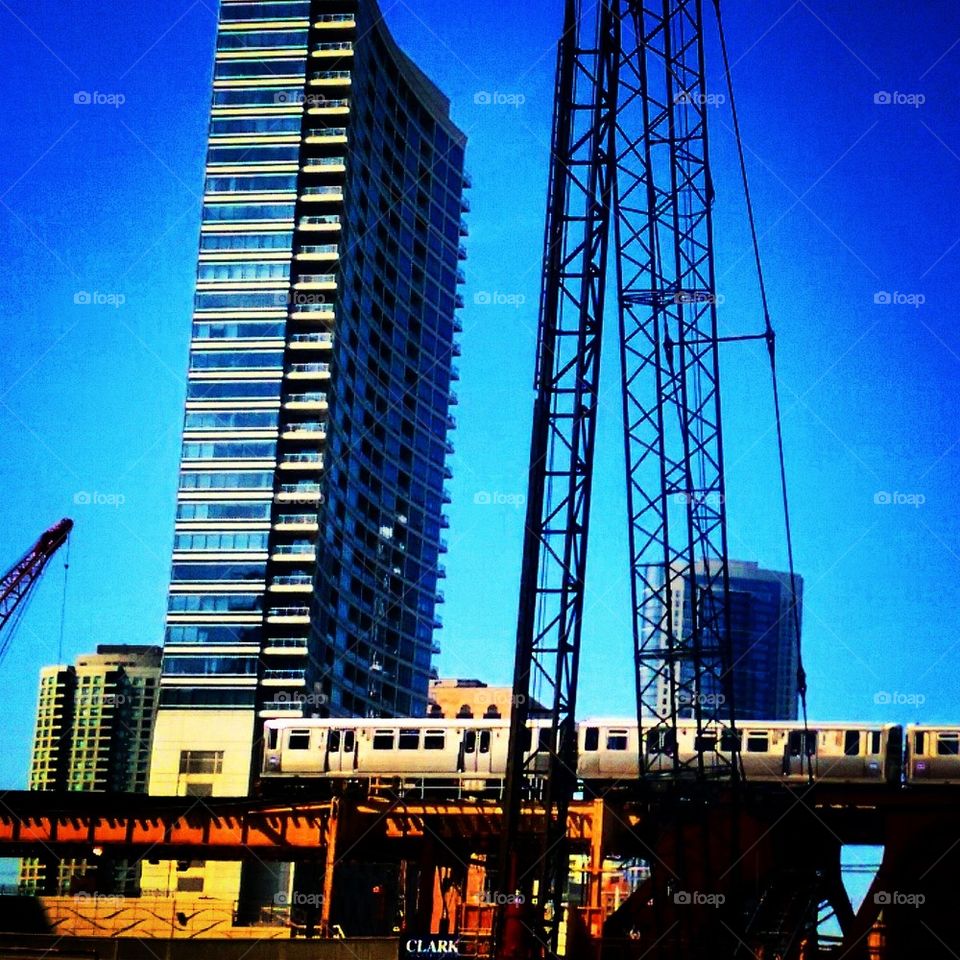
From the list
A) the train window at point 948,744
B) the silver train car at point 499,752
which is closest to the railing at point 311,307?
the silver train car at point 499,752

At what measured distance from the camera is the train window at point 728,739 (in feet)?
187

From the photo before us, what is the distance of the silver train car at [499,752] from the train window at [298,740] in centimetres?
4

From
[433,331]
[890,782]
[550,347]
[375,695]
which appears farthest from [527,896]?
[433,331]

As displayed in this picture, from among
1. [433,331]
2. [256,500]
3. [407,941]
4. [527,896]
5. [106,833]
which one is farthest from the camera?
[433,331]

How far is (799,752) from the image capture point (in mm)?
58812

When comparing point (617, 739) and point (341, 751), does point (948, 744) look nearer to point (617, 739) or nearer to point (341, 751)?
point (617, 739)

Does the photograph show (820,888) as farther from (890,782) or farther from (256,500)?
(256,500)

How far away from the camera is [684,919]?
5288 cm

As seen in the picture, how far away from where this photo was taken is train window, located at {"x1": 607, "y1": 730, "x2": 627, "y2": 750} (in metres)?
61.7

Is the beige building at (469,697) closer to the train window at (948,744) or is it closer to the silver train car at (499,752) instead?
the silver train car at (499,752)

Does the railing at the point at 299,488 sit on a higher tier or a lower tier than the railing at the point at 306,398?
lower

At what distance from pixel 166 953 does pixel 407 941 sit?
27.1 feet

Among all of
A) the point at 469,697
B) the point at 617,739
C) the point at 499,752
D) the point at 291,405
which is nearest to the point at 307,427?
the point at 291,405

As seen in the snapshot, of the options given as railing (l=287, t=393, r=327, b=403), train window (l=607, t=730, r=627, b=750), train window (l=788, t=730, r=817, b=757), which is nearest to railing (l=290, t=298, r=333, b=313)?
railing (l=287, t=393, r=327, b=403)
